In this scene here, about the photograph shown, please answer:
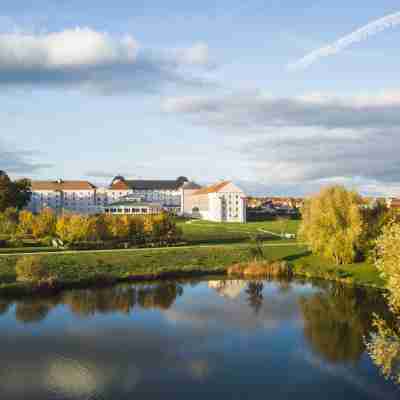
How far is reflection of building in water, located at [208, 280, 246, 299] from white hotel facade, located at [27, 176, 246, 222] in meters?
56.8

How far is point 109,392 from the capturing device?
1625 centimetres

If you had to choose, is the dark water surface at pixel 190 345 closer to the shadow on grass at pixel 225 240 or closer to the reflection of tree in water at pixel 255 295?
the reflection of tree in water at pixel 255 295

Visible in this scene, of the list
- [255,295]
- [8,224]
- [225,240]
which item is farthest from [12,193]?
[255,295]

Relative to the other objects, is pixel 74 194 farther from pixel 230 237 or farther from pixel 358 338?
pixel 358 338

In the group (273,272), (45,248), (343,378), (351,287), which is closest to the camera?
(343,378)

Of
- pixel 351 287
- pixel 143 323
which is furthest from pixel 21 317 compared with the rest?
pixel 351 287

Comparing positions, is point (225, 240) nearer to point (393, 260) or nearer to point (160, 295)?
point (160, 295)

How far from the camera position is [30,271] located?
32.3 meters

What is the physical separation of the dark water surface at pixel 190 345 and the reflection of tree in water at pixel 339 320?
2.2 inches

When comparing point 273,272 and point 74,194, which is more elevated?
point 74,194

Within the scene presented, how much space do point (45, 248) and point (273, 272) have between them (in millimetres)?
21294

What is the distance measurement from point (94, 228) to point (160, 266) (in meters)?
11.8

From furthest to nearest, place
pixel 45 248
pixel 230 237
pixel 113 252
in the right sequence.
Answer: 1. pixel 230 237
2. pixel 45 248
3. pixel 113 252

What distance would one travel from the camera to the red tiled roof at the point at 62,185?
120469 mm
